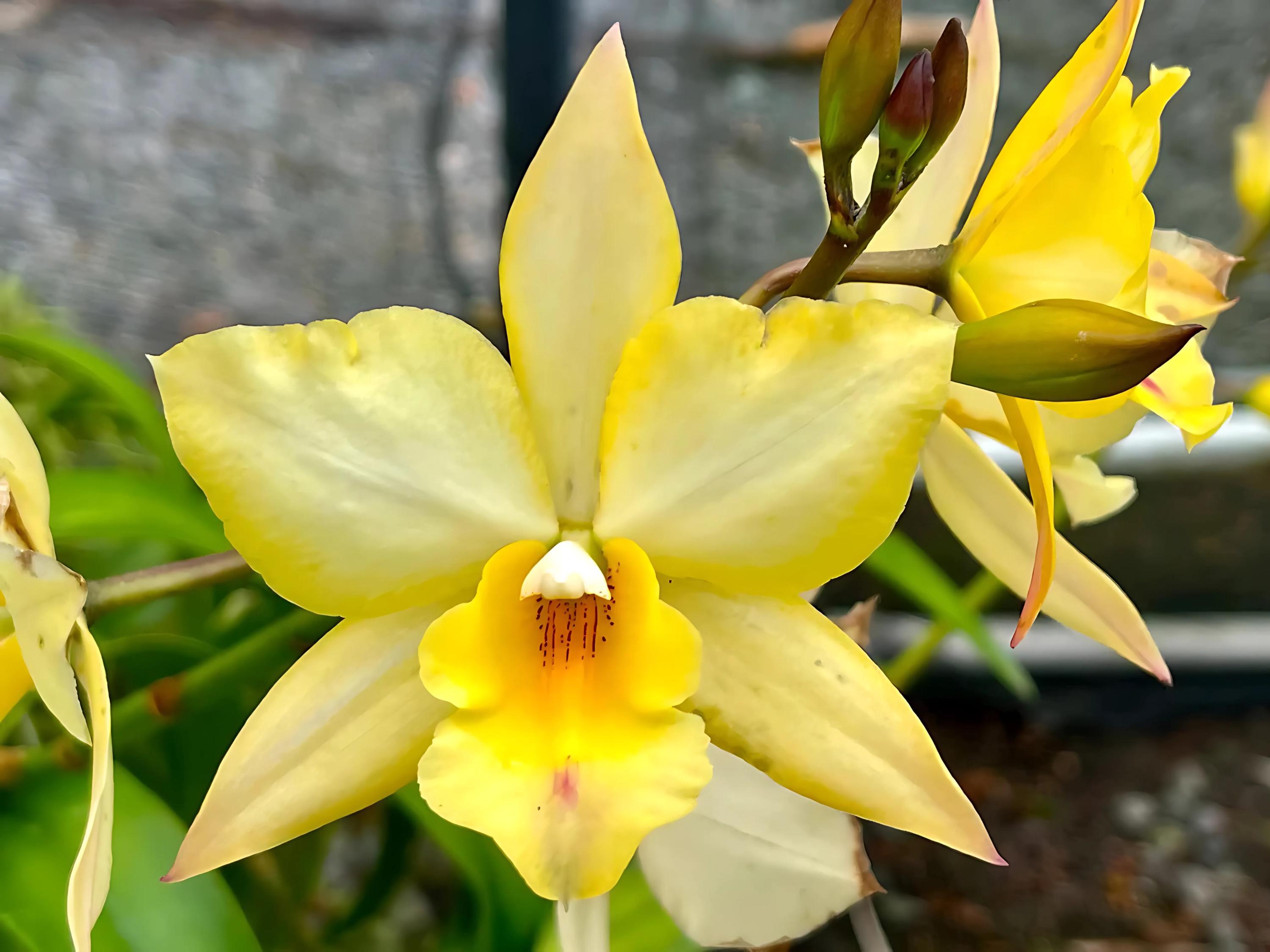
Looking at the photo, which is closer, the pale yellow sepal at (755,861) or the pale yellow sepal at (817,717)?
the pale yellow sepal at (817,717)

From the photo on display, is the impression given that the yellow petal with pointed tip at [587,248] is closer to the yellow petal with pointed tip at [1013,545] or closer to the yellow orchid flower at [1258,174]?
the yellow petal with pointed tip at [1013,545]

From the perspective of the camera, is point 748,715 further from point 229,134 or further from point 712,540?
A: point 229,134

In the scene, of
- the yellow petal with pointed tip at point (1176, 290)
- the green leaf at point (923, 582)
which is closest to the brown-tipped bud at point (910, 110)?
the yellow petal with pointed tip at point (1176, 290)

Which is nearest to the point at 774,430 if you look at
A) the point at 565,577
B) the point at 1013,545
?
the point at 565,577

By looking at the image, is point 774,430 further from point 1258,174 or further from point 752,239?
point 752,239

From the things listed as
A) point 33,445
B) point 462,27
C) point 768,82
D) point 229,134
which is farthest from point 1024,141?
point 229,134

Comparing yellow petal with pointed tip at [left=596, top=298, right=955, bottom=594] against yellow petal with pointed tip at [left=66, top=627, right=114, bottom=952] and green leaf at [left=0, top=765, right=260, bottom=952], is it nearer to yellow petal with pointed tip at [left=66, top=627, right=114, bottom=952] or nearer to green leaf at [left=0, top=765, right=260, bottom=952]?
yellow petal with pointed tip at [left=66, top=627, right=114, bottom=952]

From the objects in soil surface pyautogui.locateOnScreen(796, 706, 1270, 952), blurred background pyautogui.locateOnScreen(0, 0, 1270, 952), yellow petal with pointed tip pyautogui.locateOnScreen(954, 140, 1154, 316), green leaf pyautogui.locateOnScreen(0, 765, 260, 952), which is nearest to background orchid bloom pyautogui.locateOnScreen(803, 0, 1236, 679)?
yellow petal with pointed tip pyautogui.locateOnScreen(954, 140, 1154, 316)
